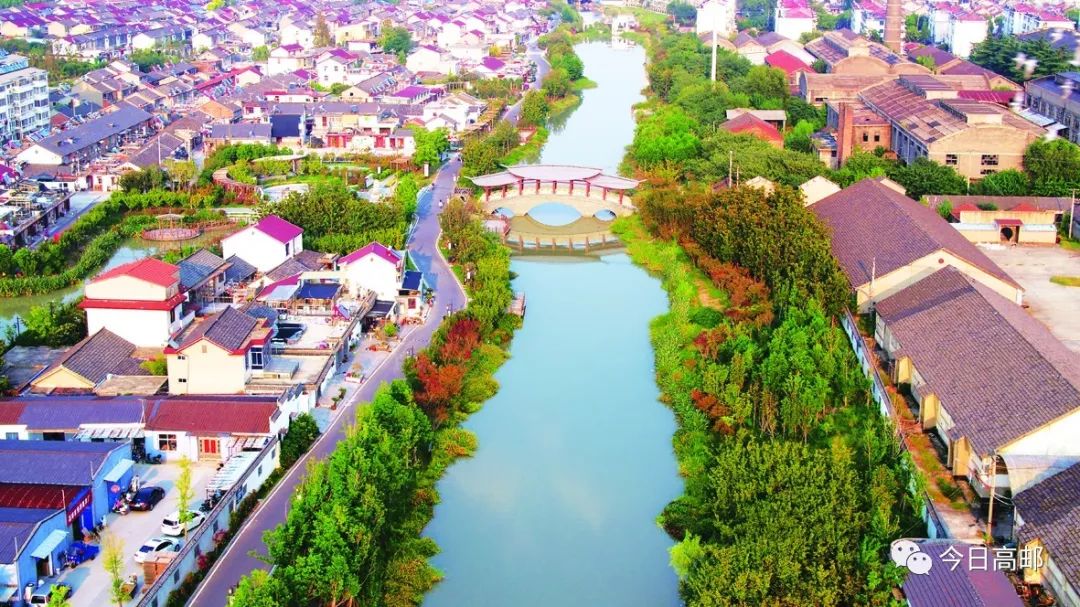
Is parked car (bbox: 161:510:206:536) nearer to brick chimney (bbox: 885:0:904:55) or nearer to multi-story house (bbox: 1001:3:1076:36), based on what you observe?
brick chimney (bbox: 885:0:904:55)

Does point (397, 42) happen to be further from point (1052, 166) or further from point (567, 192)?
point (1052, 166)

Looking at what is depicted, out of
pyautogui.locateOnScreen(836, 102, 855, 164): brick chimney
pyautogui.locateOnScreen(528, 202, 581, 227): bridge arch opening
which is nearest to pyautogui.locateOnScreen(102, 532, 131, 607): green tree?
pyautogui.locateOnScreen(528, 202, 581, 227): bridge arch opening

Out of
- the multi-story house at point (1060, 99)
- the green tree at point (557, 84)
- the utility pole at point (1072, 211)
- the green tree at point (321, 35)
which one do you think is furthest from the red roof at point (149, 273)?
the green tree at point (321, 35)

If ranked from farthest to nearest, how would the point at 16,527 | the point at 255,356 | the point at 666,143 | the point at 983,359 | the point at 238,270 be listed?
1. the point at 666,143
2. the point at 238,270
3. the point at 255,356
4. the point at 983,359
5. the point at 16,527

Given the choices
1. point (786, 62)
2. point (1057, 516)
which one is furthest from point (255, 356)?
point (786, 62)

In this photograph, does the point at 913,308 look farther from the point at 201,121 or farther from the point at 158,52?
the point at 158,52

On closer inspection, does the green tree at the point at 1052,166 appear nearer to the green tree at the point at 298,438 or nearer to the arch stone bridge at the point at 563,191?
the arch stone bridge at the point at 563,191

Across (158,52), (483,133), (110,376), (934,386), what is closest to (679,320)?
(934,386)
